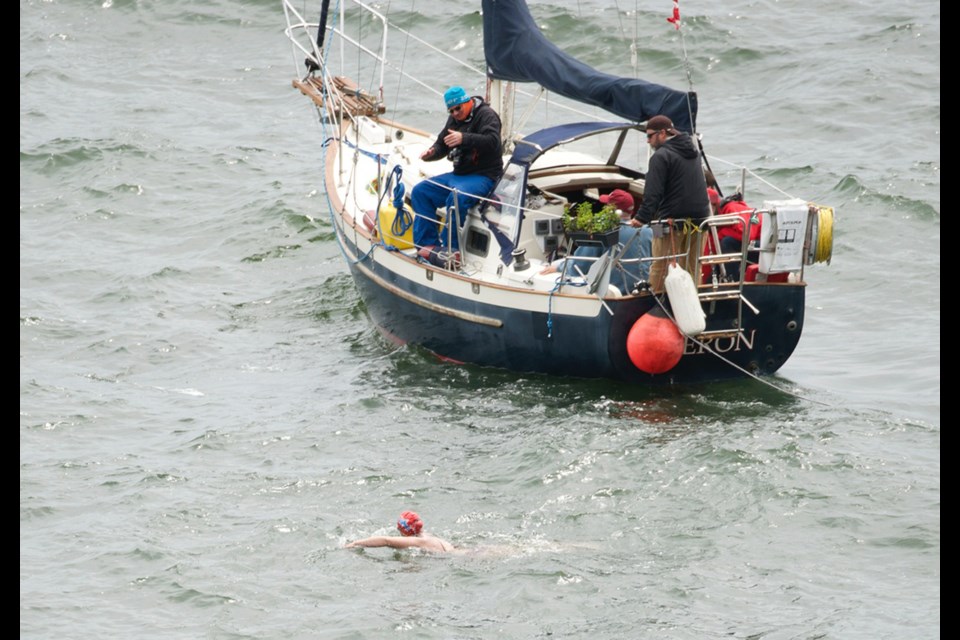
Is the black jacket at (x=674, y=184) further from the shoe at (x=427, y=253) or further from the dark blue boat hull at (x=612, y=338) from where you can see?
the shoe at (x=427, y=253)

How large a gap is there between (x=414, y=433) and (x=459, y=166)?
2.93 meters

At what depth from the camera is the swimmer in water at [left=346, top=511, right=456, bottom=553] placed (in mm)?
11992

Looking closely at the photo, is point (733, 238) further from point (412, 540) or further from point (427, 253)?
point (412, 540)

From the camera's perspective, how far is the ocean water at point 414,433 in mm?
11391

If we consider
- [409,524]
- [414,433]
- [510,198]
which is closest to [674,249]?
[510,198]

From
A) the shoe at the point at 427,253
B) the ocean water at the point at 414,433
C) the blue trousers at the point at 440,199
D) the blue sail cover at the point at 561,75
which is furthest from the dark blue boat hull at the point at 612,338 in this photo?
the blue sail cover at the point at 561,75

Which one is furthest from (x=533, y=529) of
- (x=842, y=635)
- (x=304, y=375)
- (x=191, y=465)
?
(x=304, y=375)

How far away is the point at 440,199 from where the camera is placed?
15992mm

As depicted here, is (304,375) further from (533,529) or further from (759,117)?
(759,117)

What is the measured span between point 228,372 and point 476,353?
285cm

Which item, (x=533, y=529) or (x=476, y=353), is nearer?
(x=533, y=529)
